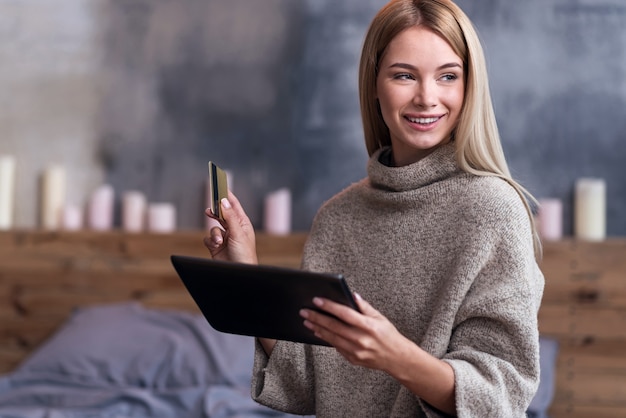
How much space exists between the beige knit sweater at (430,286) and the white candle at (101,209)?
210 centimetres

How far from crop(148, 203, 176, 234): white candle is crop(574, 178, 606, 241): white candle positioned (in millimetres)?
1570

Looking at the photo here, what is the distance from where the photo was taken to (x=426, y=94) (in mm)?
1375

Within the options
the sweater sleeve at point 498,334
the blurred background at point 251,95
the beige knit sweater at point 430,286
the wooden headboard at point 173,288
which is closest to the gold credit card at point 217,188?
the beige knit sweater at point 430,286

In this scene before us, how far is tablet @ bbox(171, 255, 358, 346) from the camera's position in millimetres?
1128

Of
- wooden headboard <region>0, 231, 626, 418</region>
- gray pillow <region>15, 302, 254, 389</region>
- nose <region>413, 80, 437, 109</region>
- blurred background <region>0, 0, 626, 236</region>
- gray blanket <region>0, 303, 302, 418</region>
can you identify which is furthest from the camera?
blurred background <region>0, 0, 626, 236</region>

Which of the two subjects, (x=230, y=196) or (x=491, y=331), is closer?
(x=491, y=331)

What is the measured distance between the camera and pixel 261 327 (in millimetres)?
1297

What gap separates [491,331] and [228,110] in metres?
2.42

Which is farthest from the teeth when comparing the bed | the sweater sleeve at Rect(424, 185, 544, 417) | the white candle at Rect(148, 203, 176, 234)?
the white candle at Rect(148, 203, 176, 234)

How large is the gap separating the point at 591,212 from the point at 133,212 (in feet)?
5.78

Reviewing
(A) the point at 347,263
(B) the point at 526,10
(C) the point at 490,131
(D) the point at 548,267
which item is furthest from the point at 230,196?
(B) the point at 526,10

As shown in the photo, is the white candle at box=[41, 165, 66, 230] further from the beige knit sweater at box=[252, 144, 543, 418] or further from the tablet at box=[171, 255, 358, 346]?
the tablet at box=[171, 255, 358, 346]

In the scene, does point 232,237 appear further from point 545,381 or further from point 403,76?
point 545,381

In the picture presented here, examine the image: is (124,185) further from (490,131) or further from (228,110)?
(490,131)
